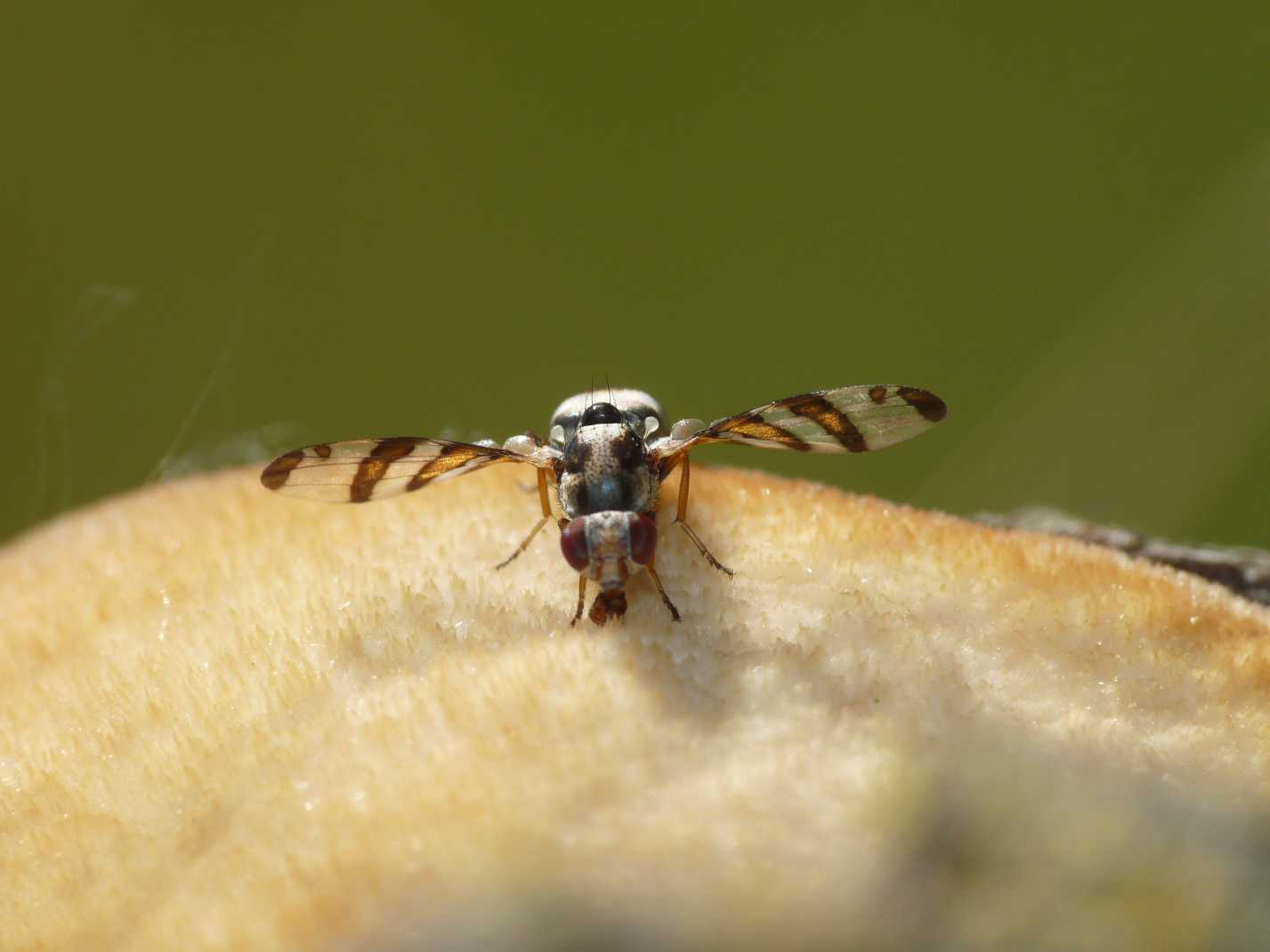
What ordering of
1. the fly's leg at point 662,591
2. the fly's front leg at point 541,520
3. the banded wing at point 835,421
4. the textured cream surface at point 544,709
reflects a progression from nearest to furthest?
the textured cream surface at point 544,709
the fly's leg at point 662,591
the fly's front leg at point 541,520
the banded wing at point 835,421

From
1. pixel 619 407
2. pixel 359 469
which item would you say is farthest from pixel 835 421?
pixel 359 469

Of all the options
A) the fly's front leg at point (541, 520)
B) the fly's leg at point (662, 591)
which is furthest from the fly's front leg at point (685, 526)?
the fly's front leg at point (541, 520)

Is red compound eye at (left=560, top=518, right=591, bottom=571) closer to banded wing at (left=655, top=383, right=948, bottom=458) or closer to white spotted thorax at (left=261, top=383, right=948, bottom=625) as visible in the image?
white spotted thorax at (left=261, top=383, right=948, bottom=625)

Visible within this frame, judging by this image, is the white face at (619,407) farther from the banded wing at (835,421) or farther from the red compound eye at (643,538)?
the red compound eye at (643,538)

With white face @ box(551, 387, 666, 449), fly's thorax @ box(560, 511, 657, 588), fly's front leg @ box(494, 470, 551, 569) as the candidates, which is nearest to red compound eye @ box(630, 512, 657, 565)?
fly's thorax @ box(560, 511, 657, 588)

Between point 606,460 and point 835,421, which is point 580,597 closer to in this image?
point 606,460

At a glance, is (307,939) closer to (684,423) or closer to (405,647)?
(405,647)
